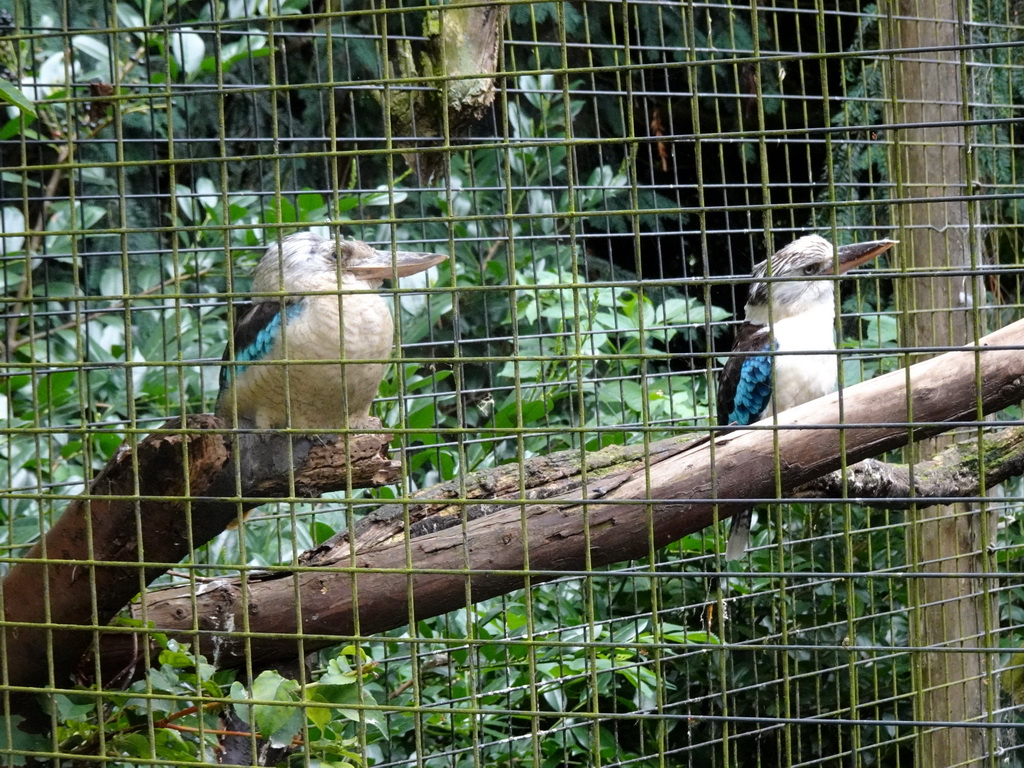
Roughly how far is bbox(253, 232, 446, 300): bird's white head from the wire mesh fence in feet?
0.04

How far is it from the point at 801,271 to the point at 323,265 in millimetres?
1552

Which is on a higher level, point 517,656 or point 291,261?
point 291,261

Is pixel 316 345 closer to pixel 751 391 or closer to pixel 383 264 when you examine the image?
pixel 383 264

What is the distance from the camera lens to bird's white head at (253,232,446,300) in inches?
103

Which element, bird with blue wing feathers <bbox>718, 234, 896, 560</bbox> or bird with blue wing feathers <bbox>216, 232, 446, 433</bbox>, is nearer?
bird with blue wing feathers <bbox>216, 232, 446, 433</bbox>

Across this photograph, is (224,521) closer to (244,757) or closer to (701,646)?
(244,757)

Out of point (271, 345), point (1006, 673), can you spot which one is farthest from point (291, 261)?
point (1006, 673)

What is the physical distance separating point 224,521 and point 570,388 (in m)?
1.51

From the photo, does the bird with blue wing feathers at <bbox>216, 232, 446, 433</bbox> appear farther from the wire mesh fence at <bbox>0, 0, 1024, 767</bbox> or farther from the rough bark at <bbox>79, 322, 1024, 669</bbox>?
the rough bark at <bbox>79, 322, 1024, 669</bbox>

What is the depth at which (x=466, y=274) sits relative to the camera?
4027 mm

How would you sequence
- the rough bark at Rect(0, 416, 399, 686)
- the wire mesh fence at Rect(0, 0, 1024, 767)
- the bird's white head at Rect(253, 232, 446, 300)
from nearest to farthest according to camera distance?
the wire mesh fence at Rect(0, 0, 1024, 767)
the rough bark at Rect(0, 416, 399, 686)
the bird's white head at Rect(253, 232, 446, 300)

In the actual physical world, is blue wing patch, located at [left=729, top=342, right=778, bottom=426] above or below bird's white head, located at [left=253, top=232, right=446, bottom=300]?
below

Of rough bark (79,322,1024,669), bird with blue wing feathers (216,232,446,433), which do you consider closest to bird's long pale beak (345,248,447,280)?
bird with blue wing feathers (216,232,446,433)

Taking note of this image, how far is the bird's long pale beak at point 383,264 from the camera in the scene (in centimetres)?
248
